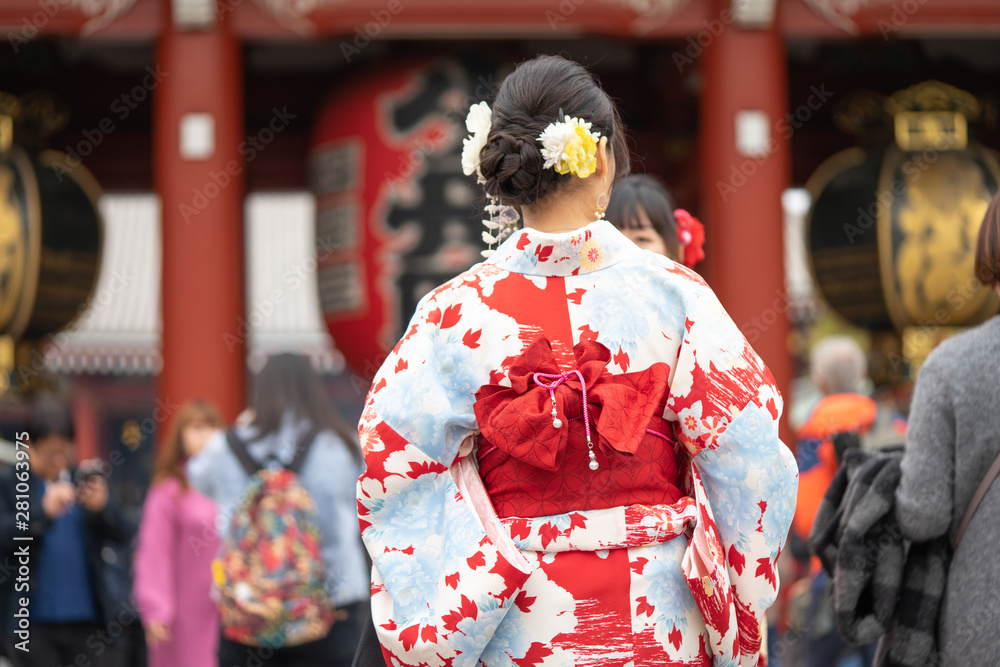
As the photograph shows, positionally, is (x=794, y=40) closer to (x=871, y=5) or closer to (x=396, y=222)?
(x=871, y=5)

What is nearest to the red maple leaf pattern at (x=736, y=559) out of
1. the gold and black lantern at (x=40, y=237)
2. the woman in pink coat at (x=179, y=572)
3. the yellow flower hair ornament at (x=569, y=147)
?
the yellow flower hair ornament at (x=569, y=147)

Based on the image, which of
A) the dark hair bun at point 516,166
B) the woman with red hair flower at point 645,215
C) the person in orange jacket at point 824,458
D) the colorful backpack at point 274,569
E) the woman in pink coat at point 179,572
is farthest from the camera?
the woman in pink coat at point 179,572

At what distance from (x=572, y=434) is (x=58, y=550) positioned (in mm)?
3405

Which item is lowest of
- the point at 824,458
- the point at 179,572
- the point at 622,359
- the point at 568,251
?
the point at 179,572

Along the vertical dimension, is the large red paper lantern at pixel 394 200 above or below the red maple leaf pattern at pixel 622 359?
above

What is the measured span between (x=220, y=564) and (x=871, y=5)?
423 centimetres

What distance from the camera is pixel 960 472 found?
7.33ft

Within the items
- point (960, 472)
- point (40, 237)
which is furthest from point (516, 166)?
point (40, 237)

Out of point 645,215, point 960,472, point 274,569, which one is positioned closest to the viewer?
point 960,472

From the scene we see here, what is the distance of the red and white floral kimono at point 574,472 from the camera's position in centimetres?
169

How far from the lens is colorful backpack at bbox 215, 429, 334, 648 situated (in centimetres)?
345

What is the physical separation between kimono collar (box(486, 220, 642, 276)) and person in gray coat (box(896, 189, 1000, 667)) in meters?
0.83

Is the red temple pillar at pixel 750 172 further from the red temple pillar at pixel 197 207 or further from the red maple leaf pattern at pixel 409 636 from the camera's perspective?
the red maple leaf pattern at pixel 409 636

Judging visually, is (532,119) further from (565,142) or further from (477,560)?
(477,560)
